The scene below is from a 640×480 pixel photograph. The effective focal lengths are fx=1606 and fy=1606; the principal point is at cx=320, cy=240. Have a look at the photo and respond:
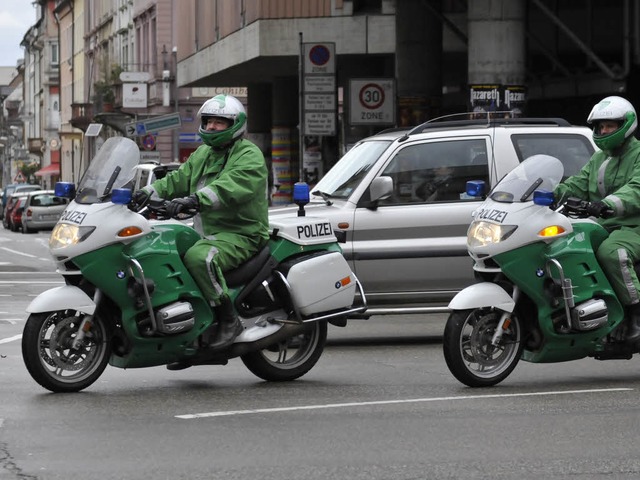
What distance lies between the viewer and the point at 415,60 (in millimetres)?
32938

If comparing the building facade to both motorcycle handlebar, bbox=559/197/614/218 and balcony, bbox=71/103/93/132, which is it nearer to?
motorcycle handlebar, bbox=559/197/614/218

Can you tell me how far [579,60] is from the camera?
3350 cm

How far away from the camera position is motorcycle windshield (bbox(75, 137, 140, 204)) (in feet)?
32.5

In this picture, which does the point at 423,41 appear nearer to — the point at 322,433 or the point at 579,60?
the point at 579,60

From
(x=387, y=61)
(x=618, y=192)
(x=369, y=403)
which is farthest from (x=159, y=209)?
(x=387, y=61)

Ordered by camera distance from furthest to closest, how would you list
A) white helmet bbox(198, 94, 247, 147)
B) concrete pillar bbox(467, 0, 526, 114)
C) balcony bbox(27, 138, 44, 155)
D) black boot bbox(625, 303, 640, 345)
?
balcony bbox(27, 138, 44, 155) < concrete pillar bbox(467, 0, 526, 114) < black boot bbox(625, 303, 640, 345) < white helmet bbox(198, 94, 247, 147)

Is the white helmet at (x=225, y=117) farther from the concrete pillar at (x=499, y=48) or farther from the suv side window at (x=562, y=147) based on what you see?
the concrete pillar at (x=499, y=48)

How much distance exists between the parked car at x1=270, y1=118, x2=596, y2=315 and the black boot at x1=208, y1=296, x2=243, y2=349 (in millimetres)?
3275

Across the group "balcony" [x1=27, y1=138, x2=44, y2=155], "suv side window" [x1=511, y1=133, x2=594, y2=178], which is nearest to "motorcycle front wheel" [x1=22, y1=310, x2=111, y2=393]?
"suv side window" [x1=511, y1=133, x2=594, y2=178]

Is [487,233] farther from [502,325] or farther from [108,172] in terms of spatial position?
[108,172]

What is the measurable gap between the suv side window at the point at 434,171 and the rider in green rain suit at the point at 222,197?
345 centimetres

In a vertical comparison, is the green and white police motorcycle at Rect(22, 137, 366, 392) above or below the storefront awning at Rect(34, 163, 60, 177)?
above

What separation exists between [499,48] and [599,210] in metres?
19.1

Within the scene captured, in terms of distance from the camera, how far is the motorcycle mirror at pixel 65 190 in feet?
33.2
